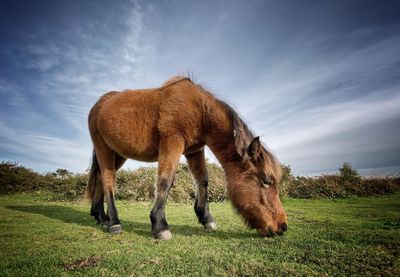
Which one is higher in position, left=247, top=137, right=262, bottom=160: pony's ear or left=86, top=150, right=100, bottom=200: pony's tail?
left=247, top=137, right=262, bottom=160: pony's ear

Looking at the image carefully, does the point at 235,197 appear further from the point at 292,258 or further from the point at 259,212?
the point at 292,258

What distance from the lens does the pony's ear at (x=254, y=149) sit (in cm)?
447

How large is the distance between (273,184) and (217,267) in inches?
85.1

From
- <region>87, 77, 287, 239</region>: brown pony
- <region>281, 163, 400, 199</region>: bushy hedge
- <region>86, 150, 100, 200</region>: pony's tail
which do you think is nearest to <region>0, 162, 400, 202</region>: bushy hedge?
<region>281, 163, 400, 199</region>: bushy hedge

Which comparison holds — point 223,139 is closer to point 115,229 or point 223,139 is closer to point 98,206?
point 115,229

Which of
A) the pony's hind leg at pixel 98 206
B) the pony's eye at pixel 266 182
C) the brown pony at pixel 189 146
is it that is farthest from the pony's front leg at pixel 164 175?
the pony's hind leg at pixel 98 206

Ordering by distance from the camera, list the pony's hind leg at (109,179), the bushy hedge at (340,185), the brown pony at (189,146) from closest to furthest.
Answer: the brown pony at (189,146)
the pony's hind leg at (109,179)
the bushy hedge at (340,185)

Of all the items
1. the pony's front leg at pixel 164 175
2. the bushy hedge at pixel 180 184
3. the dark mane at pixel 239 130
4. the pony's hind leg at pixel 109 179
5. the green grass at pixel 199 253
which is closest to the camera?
the green grass at pixel 199 253

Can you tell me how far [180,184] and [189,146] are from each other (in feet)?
23.2

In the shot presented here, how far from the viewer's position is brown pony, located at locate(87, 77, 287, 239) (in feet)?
14.4

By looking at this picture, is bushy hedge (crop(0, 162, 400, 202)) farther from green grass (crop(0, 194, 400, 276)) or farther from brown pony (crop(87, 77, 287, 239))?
green grass (crop(0, 194, 400, 276))

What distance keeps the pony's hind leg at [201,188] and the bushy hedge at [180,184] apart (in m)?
6.03

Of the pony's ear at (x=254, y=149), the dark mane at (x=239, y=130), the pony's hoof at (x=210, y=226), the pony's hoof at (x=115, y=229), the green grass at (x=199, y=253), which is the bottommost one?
the green grass at (x=199, y=253)

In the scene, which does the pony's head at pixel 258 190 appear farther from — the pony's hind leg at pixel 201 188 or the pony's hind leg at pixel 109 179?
the pony's hind leg at pixel 109 179
